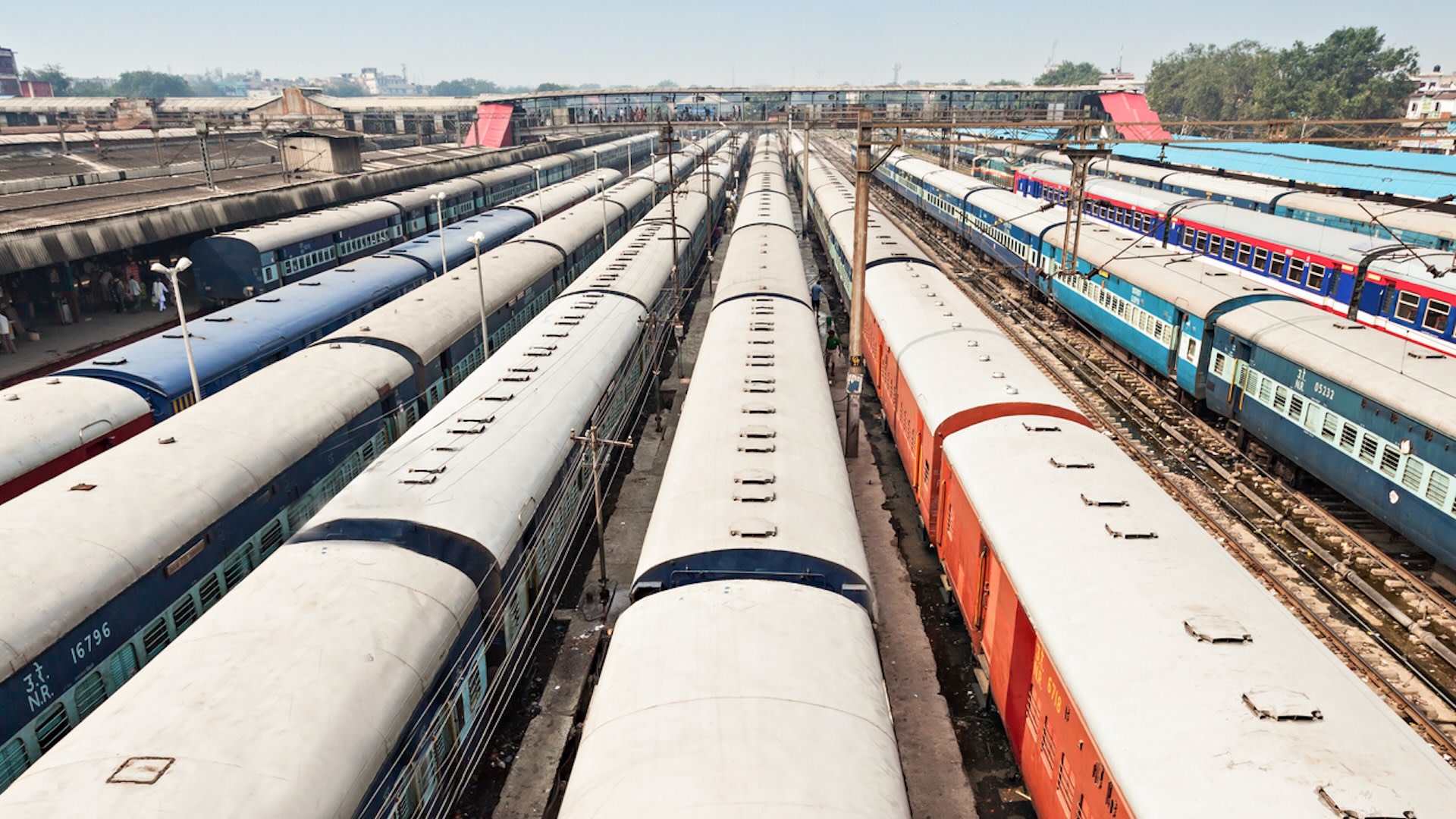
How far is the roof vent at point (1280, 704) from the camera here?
7824 mm

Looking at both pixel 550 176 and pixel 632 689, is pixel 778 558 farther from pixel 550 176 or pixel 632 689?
pixel 550 176

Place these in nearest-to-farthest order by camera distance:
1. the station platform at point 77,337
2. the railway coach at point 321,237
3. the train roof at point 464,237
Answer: the station platform at point 77,337, the railway coach at point 321,237, the train roof at point 464,237

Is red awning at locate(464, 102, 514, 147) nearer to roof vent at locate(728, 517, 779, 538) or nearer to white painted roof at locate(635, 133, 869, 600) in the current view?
white painted roof at locate(635, 133, 869, 600)

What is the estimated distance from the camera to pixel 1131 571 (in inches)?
405

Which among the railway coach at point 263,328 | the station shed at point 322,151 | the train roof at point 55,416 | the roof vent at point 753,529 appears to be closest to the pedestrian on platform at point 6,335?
the railway coach at point 263,328

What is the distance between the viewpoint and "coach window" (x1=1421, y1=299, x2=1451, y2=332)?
74.2ft

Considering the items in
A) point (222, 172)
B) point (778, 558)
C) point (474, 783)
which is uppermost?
point (222, 172)

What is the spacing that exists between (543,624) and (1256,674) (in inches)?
461

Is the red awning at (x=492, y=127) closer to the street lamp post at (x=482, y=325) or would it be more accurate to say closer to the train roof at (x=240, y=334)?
the train roof at (x=240, y=334)

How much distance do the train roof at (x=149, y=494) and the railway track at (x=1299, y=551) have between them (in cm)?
1980

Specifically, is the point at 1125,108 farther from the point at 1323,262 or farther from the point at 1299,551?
the point at 1299,551

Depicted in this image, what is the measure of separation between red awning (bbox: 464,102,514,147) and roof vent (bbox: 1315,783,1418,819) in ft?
314

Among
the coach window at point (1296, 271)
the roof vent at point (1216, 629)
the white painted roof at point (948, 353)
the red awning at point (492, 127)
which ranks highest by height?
the red awning at point (492, 127)

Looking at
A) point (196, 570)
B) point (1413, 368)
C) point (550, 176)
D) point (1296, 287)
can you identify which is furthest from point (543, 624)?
point (550, 176)
